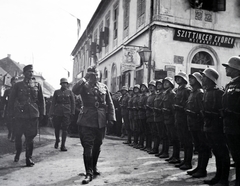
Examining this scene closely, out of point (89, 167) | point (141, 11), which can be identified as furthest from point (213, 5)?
point (89, 167)

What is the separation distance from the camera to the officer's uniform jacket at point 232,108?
406 cm

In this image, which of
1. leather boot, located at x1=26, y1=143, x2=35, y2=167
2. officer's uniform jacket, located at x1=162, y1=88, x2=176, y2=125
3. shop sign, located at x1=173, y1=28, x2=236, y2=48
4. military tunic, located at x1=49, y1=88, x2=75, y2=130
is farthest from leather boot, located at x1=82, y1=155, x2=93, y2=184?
shop sign, located at x1=173, y1=28, x2=236, y2=48

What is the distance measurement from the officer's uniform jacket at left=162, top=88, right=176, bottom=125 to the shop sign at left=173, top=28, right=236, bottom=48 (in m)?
6.39

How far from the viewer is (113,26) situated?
2022 centimetres

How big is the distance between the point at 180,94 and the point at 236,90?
248 centimetres

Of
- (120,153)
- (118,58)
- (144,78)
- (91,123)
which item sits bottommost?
(120,153)

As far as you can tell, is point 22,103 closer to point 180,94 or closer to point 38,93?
point 38,93

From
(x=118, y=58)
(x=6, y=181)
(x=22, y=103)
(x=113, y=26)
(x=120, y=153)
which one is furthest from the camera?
(x=113, y=26)

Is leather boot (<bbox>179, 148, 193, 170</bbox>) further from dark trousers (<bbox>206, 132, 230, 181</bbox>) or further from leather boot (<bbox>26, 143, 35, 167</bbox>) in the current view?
leather boot (<bbox>26, 143, 35, 167</bbox>)

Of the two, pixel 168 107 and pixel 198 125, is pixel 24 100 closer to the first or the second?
pixel 168 107

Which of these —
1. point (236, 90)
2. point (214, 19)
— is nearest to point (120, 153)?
point (236, 90)

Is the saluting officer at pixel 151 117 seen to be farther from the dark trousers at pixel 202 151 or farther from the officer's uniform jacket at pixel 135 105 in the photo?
the dark trousers at pixel 202 151

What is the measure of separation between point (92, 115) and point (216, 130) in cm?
226

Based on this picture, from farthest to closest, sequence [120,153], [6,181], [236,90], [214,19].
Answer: [214,19]
[120,153]
[6,181]
[236,90]
